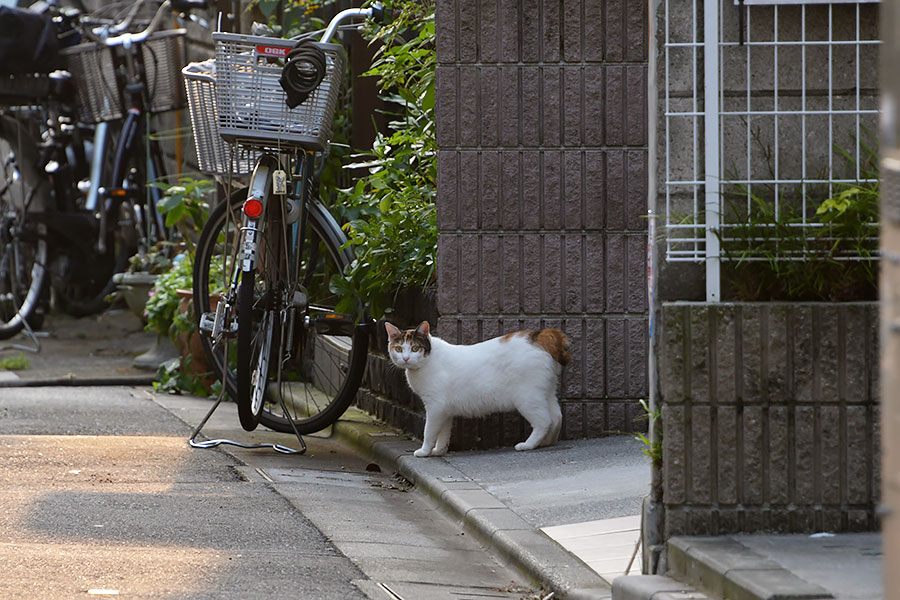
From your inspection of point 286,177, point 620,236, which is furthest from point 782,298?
point 286,177

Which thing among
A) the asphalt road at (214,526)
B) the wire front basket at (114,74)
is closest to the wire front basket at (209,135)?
the asphalt road at (214,526)

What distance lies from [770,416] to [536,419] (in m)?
2.14

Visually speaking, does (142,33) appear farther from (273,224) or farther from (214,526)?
(214,526)

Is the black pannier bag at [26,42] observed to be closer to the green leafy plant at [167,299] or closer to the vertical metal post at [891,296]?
the green leafy plant at [167,299]

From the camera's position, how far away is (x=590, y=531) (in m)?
4.05

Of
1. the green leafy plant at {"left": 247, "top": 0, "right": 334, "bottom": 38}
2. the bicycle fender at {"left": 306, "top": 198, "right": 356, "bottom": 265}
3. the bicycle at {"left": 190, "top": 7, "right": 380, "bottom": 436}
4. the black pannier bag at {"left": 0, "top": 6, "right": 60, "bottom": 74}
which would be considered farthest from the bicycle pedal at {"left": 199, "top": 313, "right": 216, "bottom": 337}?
the black pannier bag at {"left": 0, "top": 6, "right": 60, "bottom": 74}

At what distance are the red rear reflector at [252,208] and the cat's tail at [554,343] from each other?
4.25 ft

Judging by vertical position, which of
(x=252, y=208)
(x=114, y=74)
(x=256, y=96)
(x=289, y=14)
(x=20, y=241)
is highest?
(x=289, y=14)

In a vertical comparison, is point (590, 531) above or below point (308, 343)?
below

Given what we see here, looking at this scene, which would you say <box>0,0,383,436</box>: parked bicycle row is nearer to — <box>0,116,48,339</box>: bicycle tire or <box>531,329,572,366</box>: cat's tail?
<box>0,116,48,339</box>: bicycle tire

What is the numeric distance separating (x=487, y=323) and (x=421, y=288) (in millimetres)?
502

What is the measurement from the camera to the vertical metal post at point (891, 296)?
159 cm

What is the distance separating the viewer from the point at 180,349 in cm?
802

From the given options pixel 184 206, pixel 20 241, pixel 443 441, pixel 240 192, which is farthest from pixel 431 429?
pixel 20 241
